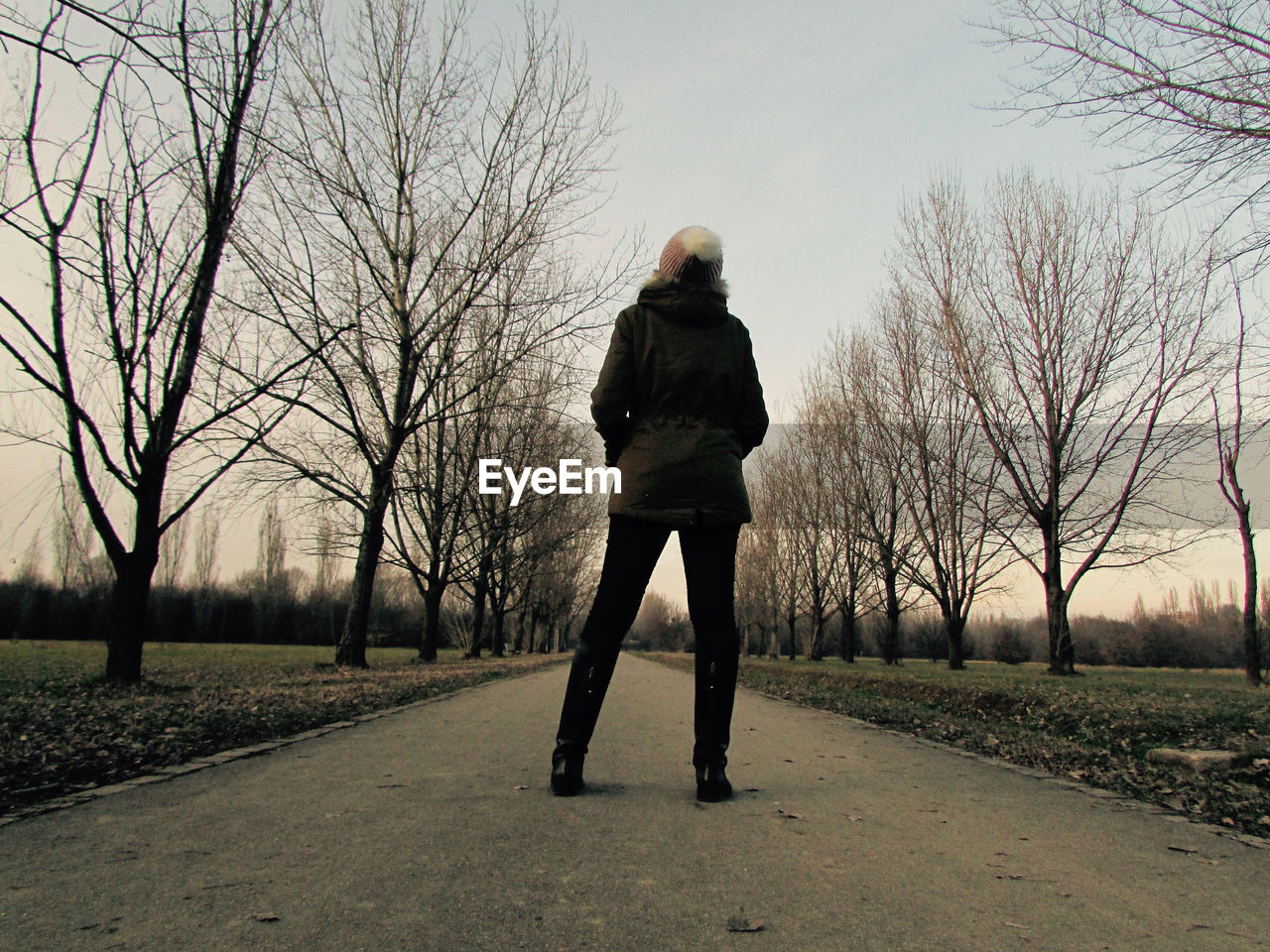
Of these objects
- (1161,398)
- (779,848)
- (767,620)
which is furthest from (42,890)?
(767,620)

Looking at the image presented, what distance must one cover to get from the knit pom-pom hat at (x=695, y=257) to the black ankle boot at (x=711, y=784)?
1978mm

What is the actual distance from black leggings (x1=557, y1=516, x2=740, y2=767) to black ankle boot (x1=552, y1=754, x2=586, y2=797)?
0.04m

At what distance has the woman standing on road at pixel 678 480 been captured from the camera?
3047 mm

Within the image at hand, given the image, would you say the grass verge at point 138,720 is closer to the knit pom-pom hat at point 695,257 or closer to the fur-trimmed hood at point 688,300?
the fur-trimmed hood at point 688,300

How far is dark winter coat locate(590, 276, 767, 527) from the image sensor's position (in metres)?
3.05

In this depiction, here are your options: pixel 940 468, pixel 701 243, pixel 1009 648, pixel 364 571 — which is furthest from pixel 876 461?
pixel 1009 648

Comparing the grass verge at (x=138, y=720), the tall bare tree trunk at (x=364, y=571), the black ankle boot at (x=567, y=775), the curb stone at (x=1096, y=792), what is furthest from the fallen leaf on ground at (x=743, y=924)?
A: the tall bare tree trunk at (x=364, y=571)

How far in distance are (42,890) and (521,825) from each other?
4.19ft

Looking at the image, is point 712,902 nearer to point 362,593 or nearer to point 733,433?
point 733,433

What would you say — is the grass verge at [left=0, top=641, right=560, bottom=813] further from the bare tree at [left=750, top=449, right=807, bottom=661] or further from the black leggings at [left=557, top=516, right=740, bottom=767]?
Result: the bare tree at [left=750, top=449, right=807, bottom=661]

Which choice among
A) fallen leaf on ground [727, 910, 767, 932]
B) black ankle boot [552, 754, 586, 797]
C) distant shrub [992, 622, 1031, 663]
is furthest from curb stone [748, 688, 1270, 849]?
distant shrub [992, 622, 1031, 663]

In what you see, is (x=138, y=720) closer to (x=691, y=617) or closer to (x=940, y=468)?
(x=691, y=617)

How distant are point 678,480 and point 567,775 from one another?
48.9 inches

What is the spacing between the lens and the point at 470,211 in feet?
42.3
